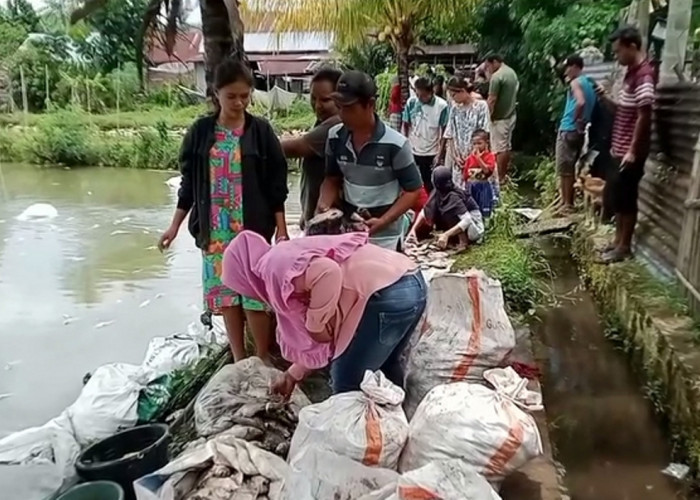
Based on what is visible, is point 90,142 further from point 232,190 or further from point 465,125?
point 232,190

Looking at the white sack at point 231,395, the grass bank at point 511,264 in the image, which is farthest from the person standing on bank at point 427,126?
the white sack at point 231,395

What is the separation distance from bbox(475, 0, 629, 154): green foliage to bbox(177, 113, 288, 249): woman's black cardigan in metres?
6.58

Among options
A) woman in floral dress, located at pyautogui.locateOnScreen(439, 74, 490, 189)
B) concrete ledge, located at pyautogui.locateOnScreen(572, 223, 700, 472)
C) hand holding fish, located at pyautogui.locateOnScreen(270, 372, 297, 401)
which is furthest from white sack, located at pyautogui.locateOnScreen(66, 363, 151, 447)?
woman in floral dress, located at pyautogui.locateOnScreen(439, 74, 490, 189)

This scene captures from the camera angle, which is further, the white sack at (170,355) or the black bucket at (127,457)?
the white sack at (170,355)

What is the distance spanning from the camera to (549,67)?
993 cm

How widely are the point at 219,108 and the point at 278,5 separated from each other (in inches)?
252

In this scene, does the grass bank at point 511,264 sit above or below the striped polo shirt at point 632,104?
below

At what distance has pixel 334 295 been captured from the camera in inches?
86.3

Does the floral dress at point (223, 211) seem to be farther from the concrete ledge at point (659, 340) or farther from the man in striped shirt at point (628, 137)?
the man in striped shirt at point (628, 137)

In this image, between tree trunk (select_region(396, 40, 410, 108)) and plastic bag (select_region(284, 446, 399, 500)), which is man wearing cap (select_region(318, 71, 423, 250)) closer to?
plastic bag (select_region(284, 446, 399, 500))

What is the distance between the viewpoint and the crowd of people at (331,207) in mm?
2305

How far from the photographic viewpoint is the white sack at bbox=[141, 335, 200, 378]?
409cm

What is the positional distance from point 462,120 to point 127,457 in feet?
15.6

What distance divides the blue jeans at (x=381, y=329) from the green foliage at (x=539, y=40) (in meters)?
7.27
